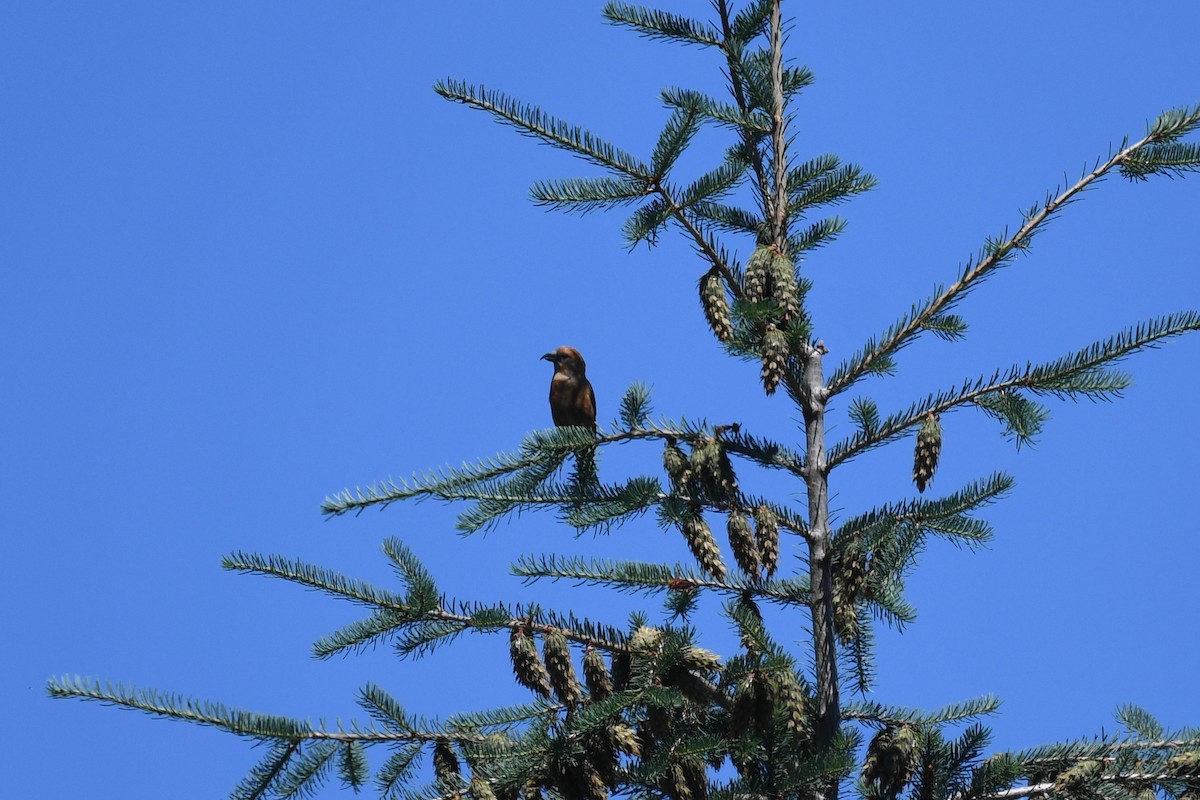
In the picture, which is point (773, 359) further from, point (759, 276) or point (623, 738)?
point (623, 738)

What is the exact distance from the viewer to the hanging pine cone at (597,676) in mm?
4395

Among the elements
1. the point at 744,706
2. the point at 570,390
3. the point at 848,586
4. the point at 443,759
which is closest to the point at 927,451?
the point at 848,586

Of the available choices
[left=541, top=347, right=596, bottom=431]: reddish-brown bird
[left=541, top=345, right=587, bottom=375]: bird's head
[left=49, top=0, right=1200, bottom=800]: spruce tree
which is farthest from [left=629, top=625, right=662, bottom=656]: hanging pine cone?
[left=541, top=345, right=587, bottom=375]: bird's head

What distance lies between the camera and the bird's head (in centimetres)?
757

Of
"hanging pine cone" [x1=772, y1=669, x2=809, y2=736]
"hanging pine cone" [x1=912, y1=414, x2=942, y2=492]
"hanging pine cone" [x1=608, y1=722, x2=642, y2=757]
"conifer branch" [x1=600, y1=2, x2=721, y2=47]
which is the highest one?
"conifer branch" [x1=600, y1=2, x2=721, y2=47]

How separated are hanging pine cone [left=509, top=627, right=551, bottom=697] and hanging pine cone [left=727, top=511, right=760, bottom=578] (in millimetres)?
730

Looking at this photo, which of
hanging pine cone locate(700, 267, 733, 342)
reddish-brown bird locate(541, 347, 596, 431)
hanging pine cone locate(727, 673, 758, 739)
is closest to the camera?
hanging pine cone locate(727, 673, 758, 739)

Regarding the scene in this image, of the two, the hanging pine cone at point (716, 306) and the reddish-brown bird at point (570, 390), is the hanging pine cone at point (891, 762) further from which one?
the reddish-brown bird at point (570, 390)

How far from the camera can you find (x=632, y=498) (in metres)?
4.64

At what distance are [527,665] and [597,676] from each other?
239mm

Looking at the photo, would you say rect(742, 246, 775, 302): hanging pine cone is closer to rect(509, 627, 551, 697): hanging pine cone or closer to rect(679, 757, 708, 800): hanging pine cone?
rect(509, 627, 551, 697): hanging pine cone

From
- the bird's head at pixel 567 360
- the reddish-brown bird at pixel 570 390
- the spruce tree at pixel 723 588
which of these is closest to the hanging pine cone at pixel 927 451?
the spruce tree at pixel 723 588

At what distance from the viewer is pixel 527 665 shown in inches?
170

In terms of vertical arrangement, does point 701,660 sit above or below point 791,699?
above
